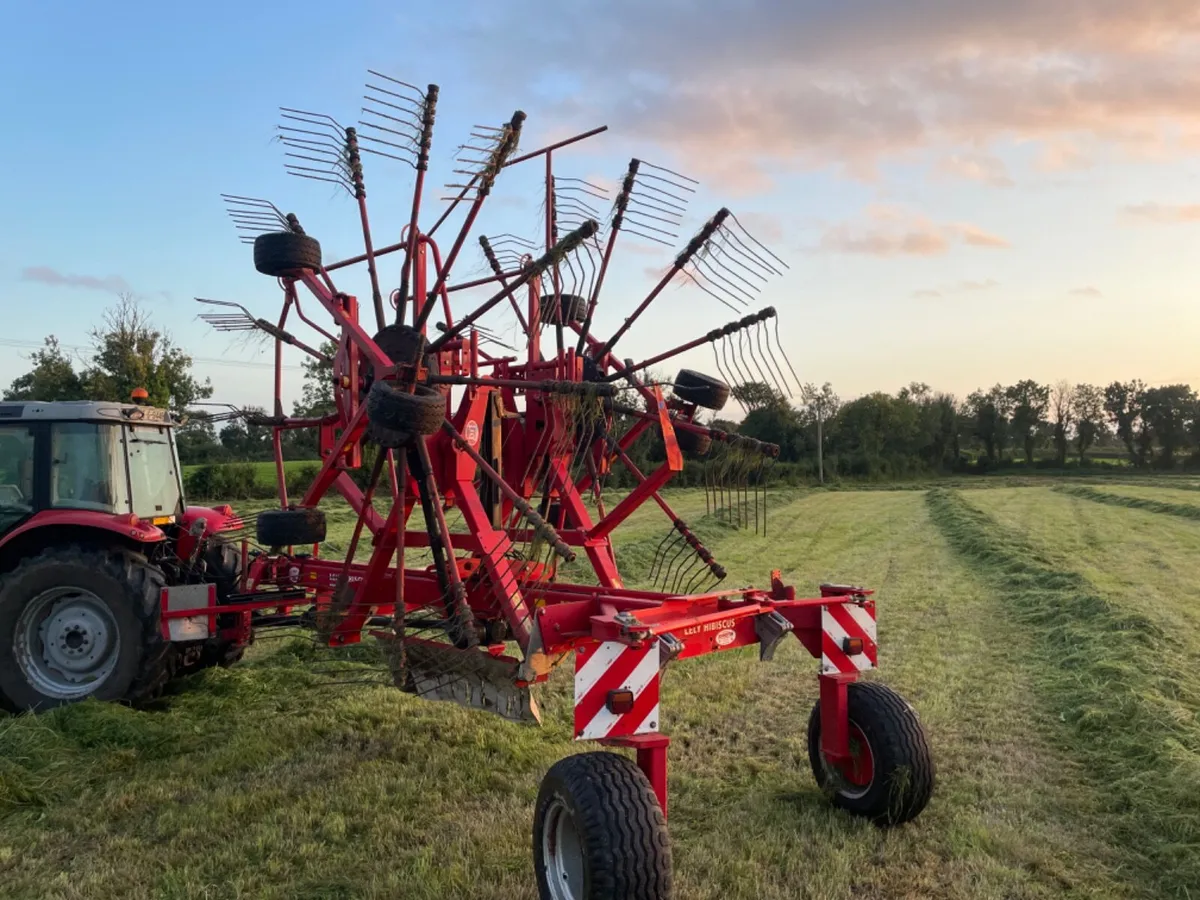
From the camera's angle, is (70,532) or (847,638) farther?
(70,532)

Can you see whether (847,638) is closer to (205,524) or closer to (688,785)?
(688,785)

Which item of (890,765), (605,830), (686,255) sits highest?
(686,255)

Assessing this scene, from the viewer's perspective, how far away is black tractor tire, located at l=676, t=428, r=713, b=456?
5672mm

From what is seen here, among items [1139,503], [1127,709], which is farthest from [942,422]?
[1127,709]

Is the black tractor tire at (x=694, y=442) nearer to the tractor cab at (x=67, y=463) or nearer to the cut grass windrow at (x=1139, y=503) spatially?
the tractor cab at (x=67, y=463)

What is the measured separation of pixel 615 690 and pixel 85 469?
4.88m

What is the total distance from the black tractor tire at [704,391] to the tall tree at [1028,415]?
206 ft

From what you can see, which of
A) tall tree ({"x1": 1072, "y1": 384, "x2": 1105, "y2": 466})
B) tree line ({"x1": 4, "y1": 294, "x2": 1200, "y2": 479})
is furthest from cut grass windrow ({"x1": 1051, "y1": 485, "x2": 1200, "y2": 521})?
tall tree ({"x1": 1072, "y1": 384, "x2": 1105, "y2": 466})

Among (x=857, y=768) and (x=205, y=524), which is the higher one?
(x=205, y=524)

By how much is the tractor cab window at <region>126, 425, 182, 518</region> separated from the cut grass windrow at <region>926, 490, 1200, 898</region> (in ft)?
22.0

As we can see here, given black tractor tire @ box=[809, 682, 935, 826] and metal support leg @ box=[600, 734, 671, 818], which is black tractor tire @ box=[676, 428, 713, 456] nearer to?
black tractor tire @ box=[809, 682, 935, 826]

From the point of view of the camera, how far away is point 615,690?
348cm

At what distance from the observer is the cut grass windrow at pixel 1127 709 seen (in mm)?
3965

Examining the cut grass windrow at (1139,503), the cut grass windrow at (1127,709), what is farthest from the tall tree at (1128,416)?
the cut grass windrow at (1127,709)
